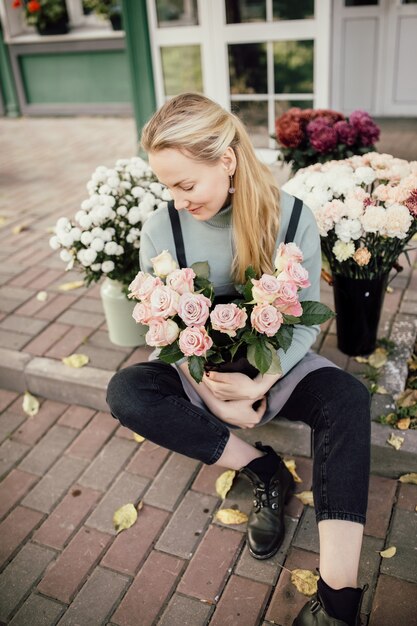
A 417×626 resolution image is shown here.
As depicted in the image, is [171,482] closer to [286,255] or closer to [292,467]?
[292,467]

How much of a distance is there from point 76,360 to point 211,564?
3.91 feet

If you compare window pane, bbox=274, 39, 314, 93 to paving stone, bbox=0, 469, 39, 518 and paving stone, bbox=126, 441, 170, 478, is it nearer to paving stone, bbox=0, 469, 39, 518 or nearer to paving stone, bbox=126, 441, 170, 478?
paving stone, bbox=126, 441, 170, 478

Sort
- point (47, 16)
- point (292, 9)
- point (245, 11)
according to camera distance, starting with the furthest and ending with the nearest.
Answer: point (47, 16) < point (245, 11) < point (292, 9)

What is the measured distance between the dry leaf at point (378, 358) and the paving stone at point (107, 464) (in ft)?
3.45

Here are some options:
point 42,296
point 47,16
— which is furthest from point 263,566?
point 47,16

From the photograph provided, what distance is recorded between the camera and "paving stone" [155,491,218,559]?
1.93 m

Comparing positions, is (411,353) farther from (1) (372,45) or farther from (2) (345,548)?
(1) (372,45)

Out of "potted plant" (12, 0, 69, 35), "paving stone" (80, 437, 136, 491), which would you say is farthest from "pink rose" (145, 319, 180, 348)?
"potted plant" (12, 0, 69, 35)

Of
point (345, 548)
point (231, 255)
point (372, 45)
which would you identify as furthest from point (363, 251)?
point (372, 45)

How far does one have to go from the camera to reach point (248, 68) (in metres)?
4.65

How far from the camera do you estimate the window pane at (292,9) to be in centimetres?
424

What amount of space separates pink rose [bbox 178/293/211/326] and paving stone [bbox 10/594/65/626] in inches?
38.8

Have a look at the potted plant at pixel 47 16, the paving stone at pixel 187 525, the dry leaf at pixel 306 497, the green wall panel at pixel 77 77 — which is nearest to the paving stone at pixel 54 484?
the paving stone at pixel 187 525

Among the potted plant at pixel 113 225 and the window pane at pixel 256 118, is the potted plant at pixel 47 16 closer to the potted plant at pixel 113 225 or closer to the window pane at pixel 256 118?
the window pane at pixel 256 118
